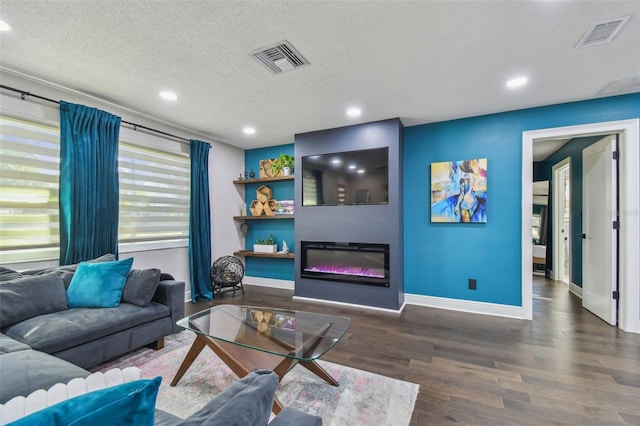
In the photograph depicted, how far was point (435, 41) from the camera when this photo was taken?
Result: 2.03 metres

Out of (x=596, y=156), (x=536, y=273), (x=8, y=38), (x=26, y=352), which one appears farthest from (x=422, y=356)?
(x=536, y=273)

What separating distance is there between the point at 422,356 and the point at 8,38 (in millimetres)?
4086

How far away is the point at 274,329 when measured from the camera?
78.9 inches

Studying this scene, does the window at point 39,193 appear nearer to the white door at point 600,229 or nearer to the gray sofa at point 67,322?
the gray sofa at point 67,322

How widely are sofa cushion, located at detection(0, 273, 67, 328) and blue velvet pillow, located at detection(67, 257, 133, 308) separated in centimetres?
8

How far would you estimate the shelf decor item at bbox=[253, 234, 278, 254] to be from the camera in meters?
4.69

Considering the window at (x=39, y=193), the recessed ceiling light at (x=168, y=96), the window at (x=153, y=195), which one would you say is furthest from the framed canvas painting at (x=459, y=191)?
the window at (x=39, y=193)

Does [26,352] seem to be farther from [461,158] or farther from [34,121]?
[461,158]

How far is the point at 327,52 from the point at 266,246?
3.28 m

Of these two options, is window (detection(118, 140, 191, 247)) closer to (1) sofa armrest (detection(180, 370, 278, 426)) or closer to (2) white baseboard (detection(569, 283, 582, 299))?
(1) sofa armrest (detection(180, 370, 278, 426))

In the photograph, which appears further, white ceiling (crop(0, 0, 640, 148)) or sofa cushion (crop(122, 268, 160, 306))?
sofa cushion (crop(122, 268, 160, 306))

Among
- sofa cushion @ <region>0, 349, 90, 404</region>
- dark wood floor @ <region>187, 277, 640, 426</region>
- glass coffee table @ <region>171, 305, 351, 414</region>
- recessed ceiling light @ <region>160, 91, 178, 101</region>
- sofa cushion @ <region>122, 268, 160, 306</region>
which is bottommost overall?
dark wood floor @ <region>187, 277, 640, 426</region>

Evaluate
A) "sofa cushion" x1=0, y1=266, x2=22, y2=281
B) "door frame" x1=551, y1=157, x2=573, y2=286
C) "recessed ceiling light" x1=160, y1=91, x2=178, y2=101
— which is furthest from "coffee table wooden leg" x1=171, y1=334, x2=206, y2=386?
"door frame" x1=551, y1=157, x2=573, y2=286

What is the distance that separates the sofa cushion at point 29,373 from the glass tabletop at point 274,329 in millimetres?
678
